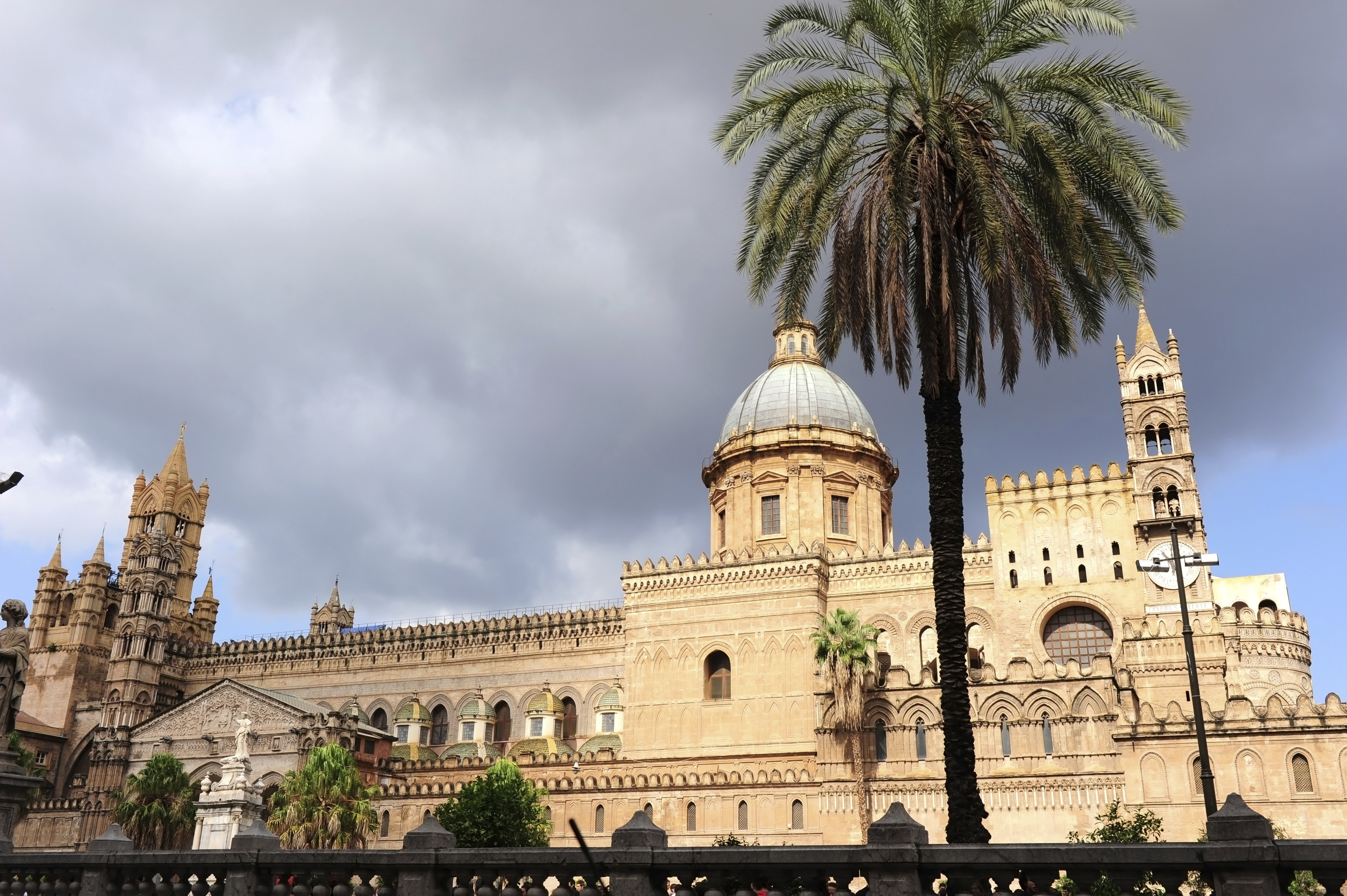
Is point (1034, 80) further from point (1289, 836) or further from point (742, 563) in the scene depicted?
point (742, 563)

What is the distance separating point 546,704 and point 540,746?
7.21 ft

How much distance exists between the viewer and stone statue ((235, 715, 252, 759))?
141 ft

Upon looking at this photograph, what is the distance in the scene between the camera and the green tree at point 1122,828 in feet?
88.5

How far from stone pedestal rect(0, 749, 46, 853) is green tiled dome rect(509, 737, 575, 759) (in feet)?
109

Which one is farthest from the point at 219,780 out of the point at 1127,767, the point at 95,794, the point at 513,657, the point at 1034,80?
the point at 1034,80

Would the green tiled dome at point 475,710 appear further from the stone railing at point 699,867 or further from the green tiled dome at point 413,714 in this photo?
the stone railing at point 699,867

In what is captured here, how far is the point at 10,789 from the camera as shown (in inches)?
573

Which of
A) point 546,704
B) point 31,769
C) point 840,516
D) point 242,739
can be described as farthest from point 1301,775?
point 31,769

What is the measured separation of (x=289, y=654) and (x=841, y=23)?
50.3m

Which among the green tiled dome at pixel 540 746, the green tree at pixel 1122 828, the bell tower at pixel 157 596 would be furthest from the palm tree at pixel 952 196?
the bell tower at pixel 157 596

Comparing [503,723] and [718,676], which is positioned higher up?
[718,676]

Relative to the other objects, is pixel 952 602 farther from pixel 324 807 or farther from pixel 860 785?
pixel 324 807

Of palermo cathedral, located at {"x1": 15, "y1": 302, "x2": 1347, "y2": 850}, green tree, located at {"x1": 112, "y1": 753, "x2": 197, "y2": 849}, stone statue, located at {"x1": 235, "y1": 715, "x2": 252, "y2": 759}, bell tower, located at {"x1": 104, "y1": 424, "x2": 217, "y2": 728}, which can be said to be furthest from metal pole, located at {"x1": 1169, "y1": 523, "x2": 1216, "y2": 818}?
bell tower, located at {"x1": 104, "y1": 424, "x2": 217, "y2": 728}

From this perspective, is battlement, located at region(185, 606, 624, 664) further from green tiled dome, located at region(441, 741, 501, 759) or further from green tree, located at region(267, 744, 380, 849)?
green tree, located at region(267, 744, 380, 849)
